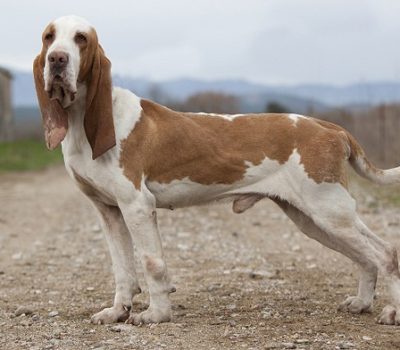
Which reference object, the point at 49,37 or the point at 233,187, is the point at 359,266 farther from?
the point at 49,37

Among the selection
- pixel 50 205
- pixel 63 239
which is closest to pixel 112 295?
pixel 63 239

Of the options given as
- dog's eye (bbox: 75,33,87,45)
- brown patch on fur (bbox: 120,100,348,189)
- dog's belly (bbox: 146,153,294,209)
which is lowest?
dog's belly (bbox: 146,153,294,209)

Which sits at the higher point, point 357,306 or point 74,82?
point 74,82

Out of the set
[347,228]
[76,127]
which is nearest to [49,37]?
[76,127]

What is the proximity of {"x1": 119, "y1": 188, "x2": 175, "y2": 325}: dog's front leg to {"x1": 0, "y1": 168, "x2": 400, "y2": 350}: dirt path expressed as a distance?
0.13 metres

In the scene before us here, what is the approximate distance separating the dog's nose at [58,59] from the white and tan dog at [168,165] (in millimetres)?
151

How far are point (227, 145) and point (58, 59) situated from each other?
1.47 meters

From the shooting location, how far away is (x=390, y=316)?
20.7ft

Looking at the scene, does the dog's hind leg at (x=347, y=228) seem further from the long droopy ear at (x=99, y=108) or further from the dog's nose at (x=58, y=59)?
the dog's nose at (x=58, y=59)

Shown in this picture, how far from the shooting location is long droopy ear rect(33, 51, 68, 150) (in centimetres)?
602

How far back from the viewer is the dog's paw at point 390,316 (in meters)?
6.29

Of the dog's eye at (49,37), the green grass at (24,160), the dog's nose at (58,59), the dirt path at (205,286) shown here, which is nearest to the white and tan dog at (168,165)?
the dog's eye at (49,37)

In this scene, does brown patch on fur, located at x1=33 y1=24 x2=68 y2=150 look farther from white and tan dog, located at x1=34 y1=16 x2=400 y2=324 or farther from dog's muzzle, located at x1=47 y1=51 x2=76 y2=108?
dog's muzzle, located at x1=47 y1=51 x2=76 y2=108

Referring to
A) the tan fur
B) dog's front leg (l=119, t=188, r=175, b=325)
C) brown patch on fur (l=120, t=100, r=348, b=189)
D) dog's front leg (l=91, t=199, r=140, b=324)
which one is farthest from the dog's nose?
dog's front leg (l=91, t=199, r=140, b=324)
